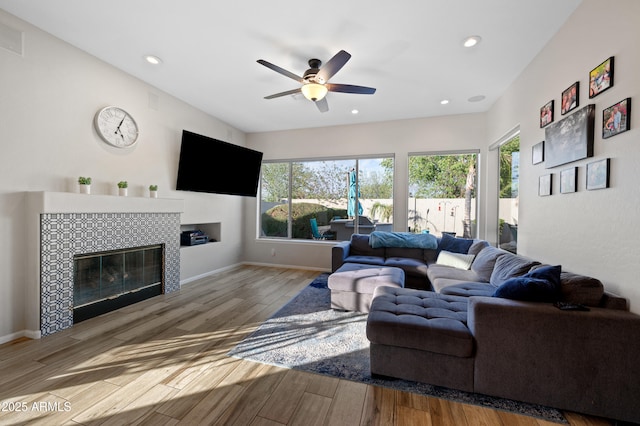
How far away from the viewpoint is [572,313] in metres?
1.51

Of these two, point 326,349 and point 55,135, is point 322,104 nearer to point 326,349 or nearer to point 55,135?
point 326,349

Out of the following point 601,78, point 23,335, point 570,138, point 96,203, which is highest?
point 601,78

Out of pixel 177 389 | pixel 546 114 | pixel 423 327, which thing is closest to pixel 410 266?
pixel 423 327

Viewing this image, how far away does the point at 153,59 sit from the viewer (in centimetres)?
291

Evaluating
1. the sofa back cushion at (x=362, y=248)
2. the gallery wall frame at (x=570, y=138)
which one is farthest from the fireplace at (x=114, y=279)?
the gallery wall frame at (x=570, y=138)

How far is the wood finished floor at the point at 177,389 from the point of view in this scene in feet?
4.90

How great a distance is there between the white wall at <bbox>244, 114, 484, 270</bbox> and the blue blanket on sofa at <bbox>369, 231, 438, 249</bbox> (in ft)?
1.66

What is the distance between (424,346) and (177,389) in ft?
5.44

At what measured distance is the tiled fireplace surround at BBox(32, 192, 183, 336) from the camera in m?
2.39

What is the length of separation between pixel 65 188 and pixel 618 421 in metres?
4.71

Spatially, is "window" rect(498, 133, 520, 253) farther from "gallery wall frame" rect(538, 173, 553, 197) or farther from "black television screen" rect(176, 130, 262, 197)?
"black television screen" rect(176, 130, 262, 197)

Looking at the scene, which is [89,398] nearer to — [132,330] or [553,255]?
[132,330]

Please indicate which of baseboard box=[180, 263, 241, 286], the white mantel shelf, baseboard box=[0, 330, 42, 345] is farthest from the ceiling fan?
baseboard box=[180, 263, 241, 286]

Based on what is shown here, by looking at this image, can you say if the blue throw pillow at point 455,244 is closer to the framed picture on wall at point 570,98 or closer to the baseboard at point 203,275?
the framed picture on wall at point 570,98
